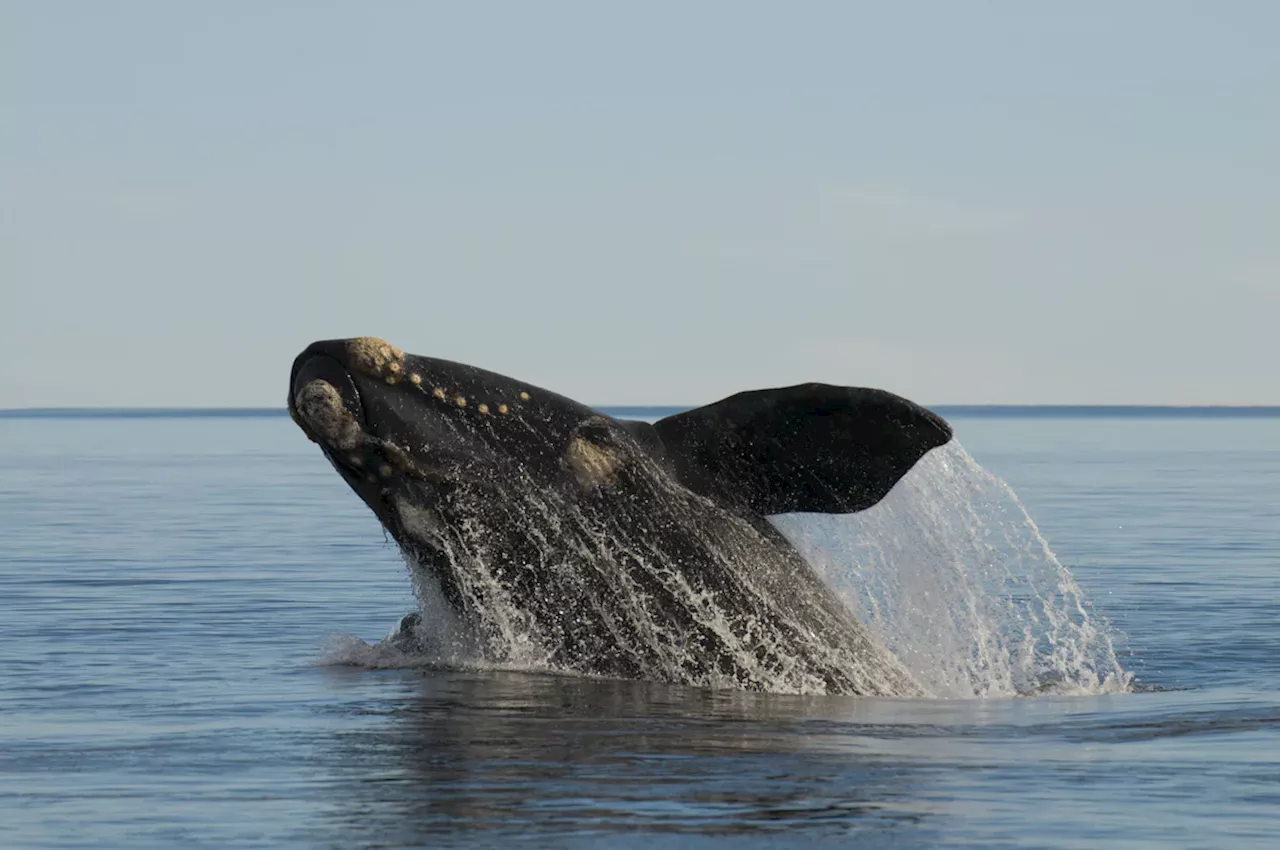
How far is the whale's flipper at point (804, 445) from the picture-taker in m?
13.1

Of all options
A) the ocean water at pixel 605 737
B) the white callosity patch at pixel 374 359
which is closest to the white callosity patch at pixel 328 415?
the white callosity patch at pixel 374 359

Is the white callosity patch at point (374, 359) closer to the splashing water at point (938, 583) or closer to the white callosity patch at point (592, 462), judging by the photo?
the white callosity patch at point (592, 462)

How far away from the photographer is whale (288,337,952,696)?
13844 millimetres

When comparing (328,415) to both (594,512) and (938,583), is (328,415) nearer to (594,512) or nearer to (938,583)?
(594,512)

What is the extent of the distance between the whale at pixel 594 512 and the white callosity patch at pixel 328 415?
13 millimetres

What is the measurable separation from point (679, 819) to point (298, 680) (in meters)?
6.40

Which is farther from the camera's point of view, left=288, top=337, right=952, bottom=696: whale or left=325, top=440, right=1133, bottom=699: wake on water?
left=325, top=440, right=1133, bottom=699: wake on water

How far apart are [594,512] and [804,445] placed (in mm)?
1714

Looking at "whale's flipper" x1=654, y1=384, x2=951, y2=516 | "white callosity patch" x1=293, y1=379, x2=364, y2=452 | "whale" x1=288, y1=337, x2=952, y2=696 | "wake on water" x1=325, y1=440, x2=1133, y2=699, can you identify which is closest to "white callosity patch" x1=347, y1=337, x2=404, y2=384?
"whale" x1=288, y1=337, x2=952, y2=696

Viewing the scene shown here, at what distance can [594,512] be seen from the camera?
14195 mm

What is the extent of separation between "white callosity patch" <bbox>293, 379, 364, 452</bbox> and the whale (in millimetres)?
13

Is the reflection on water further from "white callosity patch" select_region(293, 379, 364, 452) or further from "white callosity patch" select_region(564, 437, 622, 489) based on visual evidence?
A: "white callosity patch" select_region(293, 379, 364, 452)

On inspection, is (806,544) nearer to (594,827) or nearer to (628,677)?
(628,677)

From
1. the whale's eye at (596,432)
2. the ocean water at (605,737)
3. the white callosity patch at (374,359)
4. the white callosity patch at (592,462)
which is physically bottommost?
the ocean water at (605,737)
